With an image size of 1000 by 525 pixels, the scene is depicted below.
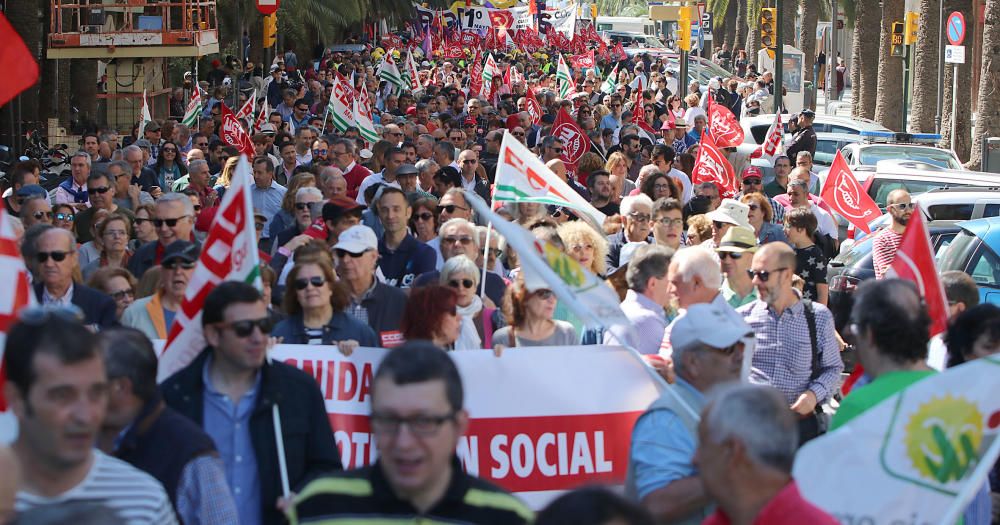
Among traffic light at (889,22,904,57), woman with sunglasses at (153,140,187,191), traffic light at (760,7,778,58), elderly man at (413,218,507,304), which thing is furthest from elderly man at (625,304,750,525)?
traffic light at (760,7,778,58)

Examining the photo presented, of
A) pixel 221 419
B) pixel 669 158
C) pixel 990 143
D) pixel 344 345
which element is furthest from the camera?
pixel 990 143

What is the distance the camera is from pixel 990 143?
23078 millimetres

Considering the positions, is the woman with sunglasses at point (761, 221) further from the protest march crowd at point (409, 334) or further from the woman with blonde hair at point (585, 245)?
the woman with blonde hair at point (585, 245)

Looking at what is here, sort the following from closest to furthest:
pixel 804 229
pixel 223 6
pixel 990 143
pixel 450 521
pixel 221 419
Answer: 1. pixel 450 521
2. pixel 221 419
3. pixel 804 229
4. pixel 990 143
5. pixel 223 6

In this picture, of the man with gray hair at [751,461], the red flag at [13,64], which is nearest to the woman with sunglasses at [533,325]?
the red flag at [13,64]

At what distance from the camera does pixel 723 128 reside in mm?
20125

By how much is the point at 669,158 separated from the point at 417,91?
16.8m

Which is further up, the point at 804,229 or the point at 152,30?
the point at 152,30

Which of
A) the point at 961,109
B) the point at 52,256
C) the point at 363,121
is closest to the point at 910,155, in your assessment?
the point at 363,121

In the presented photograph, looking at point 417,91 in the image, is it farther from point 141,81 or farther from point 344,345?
point 344,345

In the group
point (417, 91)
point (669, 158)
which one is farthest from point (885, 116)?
point (669, 158)

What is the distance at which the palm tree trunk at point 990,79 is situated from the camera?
23.3 meters

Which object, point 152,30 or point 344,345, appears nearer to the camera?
point 344,345

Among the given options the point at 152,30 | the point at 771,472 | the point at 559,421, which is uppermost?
the point at 152,30
